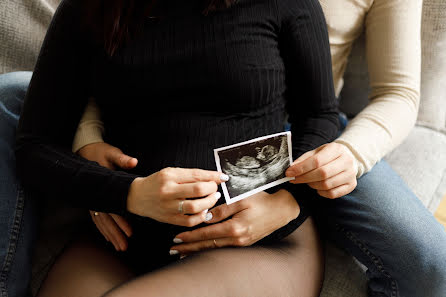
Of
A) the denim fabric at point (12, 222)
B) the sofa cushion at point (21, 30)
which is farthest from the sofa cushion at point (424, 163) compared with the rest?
the sofa cushion at point (21, 30)

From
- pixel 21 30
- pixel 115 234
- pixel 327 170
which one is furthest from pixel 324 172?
pixel 21 30

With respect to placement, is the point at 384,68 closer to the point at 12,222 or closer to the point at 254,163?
the point at 254,163

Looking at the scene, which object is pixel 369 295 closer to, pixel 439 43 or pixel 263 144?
pixel 263 144

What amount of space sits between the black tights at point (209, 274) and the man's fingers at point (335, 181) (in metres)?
0.16

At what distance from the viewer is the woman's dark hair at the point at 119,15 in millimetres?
815

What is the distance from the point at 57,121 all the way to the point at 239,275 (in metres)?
0.61

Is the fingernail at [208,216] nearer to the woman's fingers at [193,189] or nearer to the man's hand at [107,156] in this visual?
the woman's fingers at [193,189]

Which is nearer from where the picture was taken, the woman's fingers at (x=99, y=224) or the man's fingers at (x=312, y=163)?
the man's fingers at (x=312, y=163)

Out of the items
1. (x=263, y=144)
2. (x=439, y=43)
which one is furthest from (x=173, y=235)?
(x=439, y=43)

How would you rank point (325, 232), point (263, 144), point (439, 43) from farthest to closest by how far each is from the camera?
point (439, 43), point (325, 232), point (263, 144)

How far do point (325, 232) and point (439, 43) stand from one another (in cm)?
75

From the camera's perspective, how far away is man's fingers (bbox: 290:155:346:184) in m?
0.77

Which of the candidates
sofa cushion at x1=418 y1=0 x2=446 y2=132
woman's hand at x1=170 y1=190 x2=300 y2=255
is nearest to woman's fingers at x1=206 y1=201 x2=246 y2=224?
woman's hand at x1=170 y1=190 x2=300 y2=255

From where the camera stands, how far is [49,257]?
989 mm
